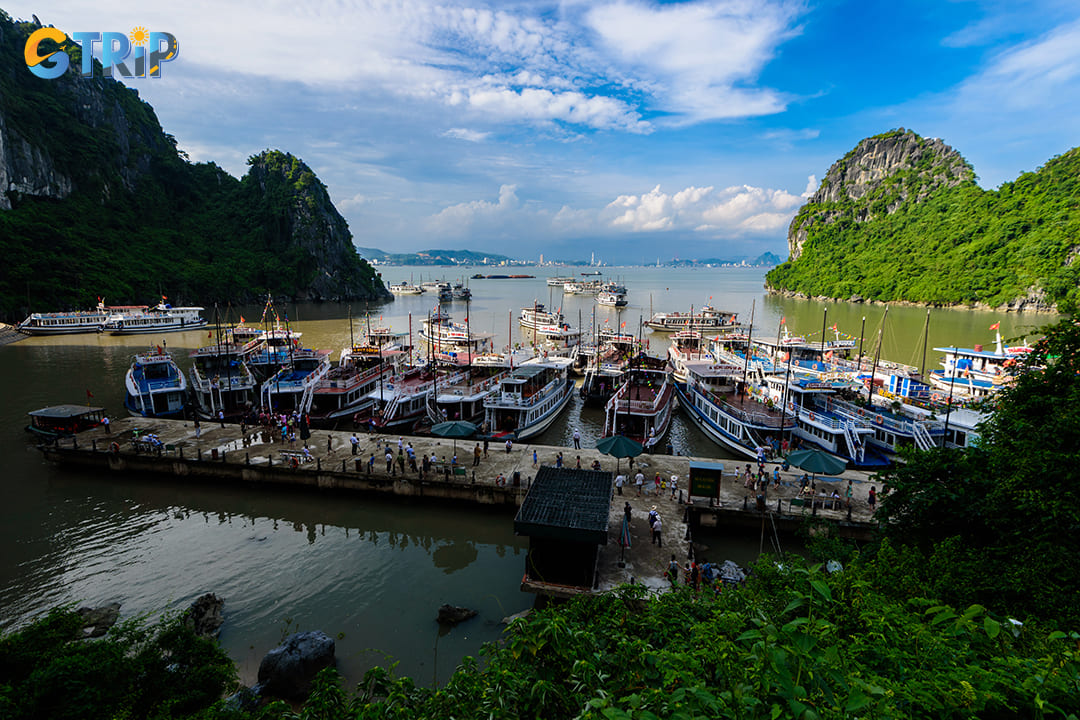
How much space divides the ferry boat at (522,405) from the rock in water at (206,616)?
1643 cm

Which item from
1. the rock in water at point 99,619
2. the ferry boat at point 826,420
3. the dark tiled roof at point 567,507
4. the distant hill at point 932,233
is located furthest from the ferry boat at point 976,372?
the distant hill at point 932,233

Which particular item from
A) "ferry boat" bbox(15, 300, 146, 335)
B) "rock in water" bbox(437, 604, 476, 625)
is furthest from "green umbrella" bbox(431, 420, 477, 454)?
"ferry boat" bbox(15, 300, 146, 335)

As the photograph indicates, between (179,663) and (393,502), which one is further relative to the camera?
(393,502)

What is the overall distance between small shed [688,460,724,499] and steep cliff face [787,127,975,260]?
189m

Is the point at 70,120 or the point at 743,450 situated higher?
the point at 70,120

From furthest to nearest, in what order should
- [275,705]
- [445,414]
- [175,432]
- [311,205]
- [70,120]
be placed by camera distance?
[311,205], [70,120], [445,414], [175,432], [275,705]

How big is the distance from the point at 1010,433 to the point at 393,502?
71.5 ft

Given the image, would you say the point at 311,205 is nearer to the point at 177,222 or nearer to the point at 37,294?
the point at 177,222

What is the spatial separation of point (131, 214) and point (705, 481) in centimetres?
14822

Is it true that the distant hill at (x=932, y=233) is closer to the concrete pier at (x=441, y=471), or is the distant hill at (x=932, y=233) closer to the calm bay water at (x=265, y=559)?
the concrete pier at (x=441, y=471)

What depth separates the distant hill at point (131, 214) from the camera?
268ft

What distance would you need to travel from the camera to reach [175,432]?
2767 centimetres

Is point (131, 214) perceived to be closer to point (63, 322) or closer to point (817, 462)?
point (63, 322)

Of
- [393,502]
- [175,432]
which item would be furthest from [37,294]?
[393,502]
